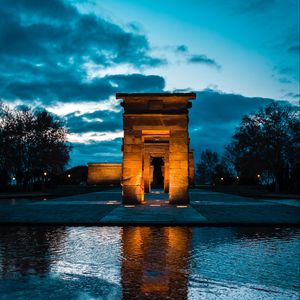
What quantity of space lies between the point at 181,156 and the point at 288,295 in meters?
17.8

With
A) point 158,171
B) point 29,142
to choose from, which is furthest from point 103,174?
point 29,142

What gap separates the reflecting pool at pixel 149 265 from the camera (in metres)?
6.05

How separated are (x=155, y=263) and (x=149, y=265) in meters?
0.22

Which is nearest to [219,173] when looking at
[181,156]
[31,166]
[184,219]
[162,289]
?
[31,166]

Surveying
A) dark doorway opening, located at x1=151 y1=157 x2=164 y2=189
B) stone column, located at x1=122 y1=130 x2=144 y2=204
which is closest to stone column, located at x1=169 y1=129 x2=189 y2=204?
stone column, located at x1=122 y1=130 x2=144 y2=204

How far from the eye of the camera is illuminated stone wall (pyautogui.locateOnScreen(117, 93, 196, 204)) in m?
23.6

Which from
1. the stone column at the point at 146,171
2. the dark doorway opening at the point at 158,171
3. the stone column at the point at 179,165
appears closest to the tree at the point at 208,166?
the dark doorway opening at the point at 158,171

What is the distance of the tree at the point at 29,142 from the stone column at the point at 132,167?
27151mm

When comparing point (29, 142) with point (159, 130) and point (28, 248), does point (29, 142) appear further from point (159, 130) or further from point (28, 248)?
point (28, 248)

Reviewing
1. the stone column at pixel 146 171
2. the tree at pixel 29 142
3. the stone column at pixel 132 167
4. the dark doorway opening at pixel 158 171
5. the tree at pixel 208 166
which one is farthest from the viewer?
the tree at pixel 208 166

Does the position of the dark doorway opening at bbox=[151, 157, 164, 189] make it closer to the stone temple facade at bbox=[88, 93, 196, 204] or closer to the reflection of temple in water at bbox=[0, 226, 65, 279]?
the stone temple facade at bbox=[88, 93, 196, 204]

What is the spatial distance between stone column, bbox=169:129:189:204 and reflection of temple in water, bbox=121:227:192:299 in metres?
10.6

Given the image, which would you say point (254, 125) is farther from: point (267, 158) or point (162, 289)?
point (162, 289)

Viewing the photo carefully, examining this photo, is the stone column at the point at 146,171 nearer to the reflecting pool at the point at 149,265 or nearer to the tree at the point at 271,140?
the tree at the point at 271,140
